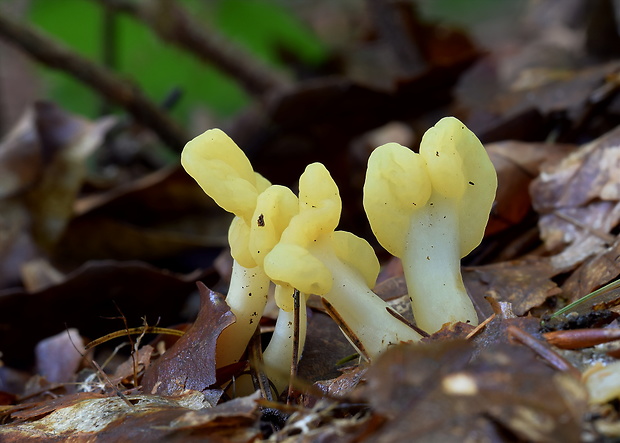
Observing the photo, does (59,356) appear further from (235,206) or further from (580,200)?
(580,200)

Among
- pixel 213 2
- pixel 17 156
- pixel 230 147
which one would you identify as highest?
pixel 213 2

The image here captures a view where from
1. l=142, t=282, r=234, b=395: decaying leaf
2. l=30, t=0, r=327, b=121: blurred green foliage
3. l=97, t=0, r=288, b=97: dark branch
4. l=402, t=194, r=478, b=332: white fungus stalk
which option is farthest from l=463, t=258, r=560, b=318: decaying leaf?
l=30, t=0, r=327, b=121: blurred green foliage

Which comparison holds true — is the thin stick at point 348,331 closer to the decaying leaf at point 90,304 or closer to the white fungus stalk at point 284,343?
the white fungus stalk at point 284,343

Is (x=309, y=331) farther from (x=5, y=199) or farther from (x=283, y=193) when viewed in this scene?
(x=5, y=199)

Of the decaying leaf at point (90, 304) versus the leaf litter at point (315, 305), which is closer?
the leaf litter at point (315, 305)

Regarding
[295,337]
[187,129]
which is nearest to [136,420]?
[295,337]

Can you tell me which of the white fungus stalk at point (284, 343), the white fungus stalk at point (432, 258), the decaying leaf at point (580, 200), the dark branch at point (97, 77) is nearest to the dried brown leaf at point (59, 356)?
the white fungus stalk at point (284, 343)

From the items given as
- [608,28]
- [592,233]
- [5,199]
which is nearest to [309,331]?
[592,233]
